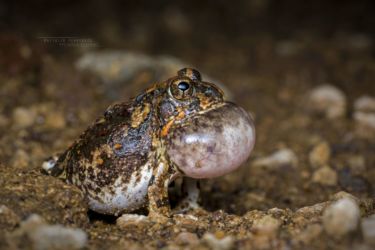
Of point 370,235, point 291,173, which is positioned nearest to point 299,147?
point 291,173

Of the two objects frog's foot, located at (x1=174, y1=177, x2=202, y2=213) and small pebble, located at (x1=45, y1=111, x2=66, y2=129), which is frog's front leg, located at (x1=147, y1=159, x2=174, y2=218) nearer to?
frog's foot, located at (x1=174, y1=177, x2=202, y2=213)

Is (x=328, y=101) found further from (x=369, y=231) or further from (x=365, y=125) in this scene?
(x=369, y=231)

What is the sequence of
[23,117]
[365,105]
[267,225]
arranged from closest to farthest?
[267,225]
[23,117]
[365,105]

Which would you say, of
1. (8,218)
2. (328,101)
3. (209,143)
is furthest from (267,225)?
(328,101)

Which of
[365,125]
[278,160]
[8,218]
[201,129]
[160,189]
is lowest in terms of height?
[8,218]

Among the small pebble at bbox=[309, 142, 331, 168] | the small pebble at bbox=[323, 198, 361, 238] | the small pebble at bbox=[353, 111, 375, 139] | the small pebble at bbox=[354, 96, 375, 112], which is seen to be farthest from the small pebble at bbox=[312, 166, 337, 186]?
the small pebble at bbox=[323, 198, 361, 238]

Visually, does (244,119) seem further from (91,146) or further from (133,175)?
(91,146)

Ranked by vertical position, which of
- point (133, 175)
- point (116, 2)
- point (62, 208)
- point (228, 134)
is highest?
point (116, 2)
